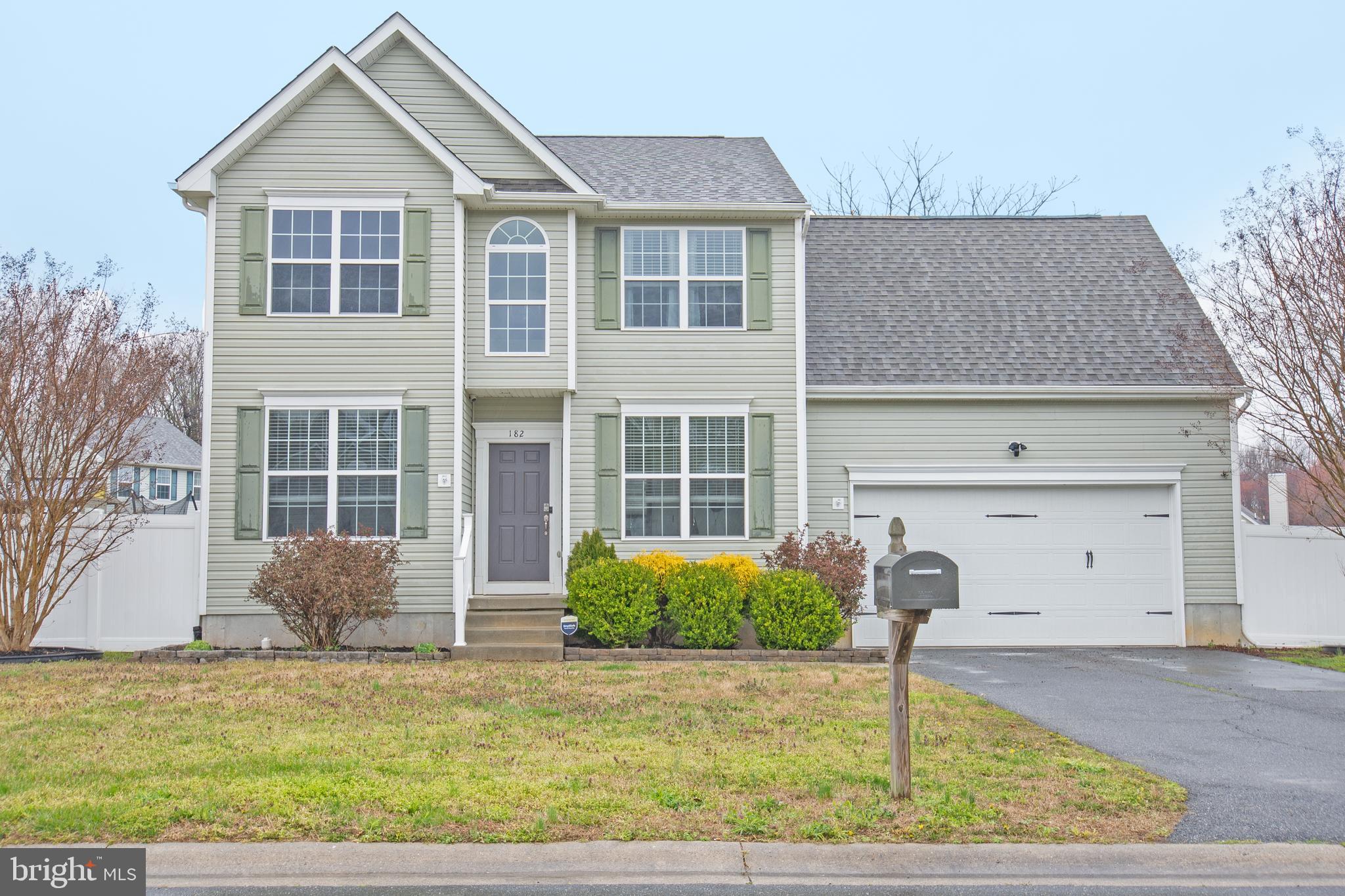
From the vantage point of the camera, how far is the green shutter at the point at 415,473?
1379cm

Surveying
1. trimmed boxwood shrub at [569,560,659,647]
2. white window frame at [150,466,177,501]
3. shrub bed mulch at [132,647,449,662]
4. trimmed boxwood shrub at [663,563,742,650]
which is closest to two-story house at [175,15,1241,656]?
trimmed boxwood shrub at [569,560,659,647]

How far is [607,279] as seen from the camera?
587 inches

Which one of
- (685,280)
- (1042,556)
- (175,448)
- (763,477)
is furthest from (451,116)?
(175,448)

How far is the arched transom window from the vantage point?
14508mm

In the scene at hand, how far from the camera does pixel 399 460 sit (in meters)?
13.9

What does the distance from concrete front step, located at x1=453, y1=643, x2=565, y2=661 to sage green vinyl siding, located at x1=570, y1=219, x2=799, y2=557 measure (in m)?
2.50

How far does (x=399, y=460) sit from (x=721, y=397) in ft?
13.6

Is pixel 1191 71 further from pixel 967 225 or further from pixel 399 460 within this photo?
pixel 399 460

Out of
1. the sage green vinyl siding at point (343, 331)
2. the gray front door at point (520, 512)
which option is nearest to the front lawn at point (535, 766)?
the sage green vinyl siding at point (343, 331)

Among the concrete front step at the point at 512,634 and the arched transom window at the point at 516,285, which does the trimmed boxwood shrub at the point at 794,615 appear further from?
the arched transom window at the point at 516,285

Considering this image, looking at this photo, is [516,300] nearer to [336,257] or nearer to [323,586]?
[336,257]

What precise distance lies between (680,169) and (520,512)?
18.1 ft

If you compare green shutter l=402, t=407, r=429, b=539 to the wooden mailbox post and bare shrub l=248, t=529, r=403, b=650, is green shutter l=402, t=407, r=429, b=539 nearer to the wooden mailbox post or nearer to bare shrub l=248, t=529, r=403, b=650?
bare shrub l=248, t=529, r=403, b=650

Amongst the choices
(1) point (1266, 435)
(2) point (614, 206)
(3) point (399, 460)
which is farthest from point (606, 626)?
(1) point (1266, 435)
